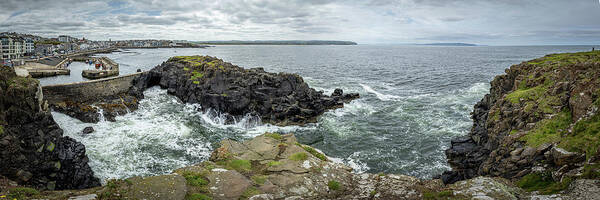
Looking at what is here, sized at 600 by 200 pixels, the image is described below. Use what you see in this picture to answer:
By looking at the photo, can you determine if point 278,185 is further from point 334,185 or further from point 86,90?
point 86,90

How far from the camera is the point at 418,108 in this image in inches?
1735

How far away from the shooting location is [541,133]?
15414 millimetres

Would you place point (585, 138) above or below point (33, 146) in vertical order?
above

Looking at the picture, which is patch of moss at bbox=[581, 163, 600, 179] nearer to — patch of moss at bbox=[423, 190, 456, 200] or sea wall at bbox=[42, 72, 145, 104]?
patch of moss at bbox=[423, 190, 456, 200]

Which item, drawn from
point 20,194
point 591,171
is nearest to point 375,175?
point 591,171

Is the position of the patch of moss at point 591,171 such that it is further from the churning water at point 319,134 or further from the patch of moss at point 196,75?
the patch of moss at point 196,75

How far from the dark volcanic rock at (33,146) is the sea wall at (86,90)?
15.2m

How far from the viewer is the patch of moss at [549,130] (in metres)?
14.6

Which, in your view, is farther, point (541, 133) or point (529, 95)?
point (529, 95)

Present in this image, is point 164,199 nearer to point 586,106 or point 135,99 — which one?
point 586,106

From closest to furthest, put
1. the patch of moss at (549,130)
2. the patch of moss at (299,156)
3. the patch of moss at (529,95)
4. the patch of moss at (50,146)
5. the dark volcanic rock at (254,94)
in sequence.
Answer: the patch of moss at (549,130)
the patch of moss at (299,156)
the patch of moss at (529,95)
the patch of moss at (50,146)
the dark volcanic rock at (254,94)

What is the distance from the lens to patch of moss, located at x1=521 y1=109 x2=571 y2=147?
1457 centimetres

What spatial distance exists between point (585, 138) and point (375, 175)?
9.24 m

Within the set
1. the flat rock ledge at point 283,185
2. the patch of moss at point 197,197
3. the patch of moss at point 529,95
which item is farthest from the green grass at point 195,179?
the patch of moss at point 529,95
